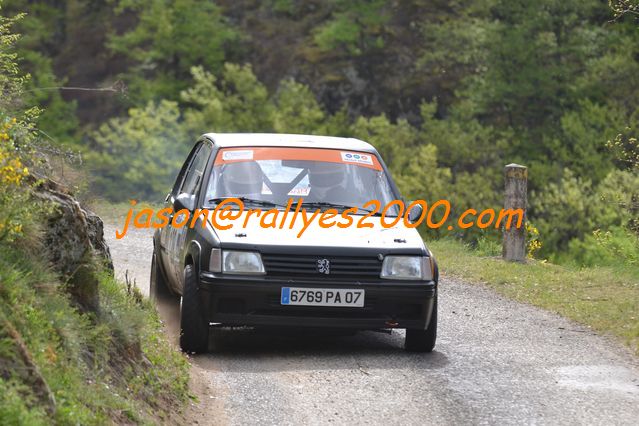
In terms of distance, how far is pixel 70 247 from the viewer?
25.1 feet

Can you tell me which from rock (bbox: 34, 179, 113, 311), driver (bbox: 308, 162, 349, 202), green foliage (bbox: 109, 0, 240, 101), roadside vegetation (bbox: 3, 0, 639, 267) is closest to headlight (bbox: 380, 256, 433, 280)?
driver (bbox: 308, 162, 349, 202)

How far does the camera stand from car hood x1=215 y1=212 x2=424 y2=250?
31.6ft

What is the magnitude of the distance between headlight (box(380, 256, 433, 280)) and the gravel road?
0.66m

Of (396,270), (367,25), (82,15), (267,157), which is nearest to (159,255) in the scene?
(267,157)

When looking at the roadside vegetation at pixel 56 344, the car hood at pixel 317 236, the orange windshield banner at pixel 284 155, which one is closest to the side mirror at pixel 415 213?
the car hood at pixel 317 236

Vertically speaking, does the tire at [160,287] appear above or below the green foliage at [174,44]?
above

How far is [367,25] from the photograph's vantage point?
5638 cm

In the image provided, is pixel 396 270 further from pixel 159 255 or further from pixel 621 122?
pixel 621 122

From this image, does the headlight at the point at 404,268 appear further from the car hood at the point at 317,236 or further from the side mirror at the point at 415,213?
the side mirror at the point at 415,213

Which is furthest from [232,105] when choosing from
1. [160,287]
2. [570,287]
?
[160,287]

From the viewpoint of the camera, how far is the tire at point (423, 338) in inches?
395

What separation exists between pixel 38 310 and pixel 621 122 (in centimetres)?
3977

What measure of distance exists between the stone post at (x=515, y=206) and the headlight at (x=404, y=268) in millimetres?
7491

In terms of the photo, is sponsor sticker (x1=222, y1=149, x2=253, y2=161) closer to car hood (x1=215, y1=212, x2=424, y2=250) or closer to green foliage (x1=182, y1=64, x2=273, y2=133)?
car hood (x1=215, y1=212, x2=424, y2=250)
